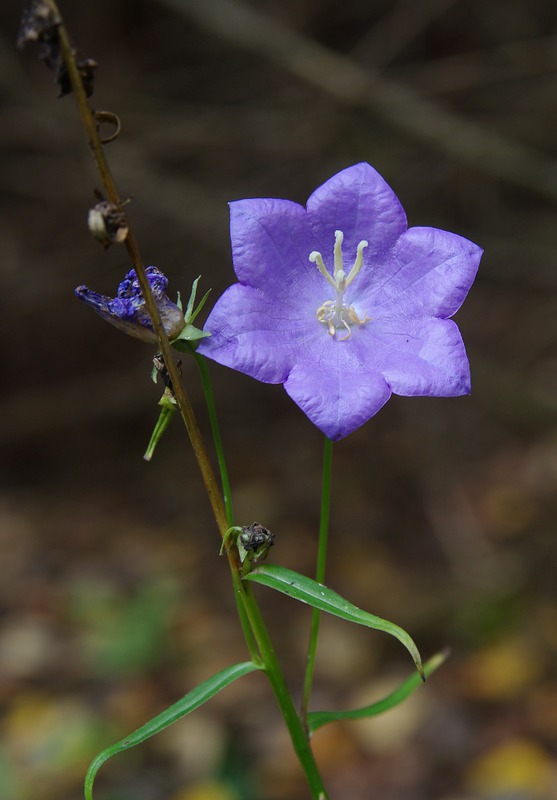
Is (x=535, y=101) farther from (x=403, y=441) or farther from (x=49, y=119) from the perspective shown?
(x=49, y=119)

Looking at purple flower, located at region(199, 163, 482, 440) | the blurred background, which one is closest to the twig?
the blurred background

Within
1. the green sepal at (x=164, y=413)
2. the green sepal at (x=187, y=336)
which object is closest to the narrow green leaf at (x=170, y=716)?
the green sepal at (x=164, y=413)

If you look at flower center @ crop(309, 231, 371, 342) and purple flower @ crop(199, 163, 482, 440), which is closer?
purple flower @ crop(199, 163, 482, 440)

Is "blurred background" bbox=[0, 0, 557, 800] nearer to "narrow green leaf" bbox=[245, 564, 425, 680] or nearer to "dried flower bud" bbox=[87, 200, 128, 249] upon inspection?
"narrow green leaf" bbox=[245, 564, 425, 680]

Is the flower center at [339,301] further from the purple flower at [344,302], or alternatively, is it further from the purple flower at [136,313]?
the purple flower at [136,313]

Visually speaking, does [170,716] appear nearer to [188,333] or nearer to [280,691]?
[280,691]

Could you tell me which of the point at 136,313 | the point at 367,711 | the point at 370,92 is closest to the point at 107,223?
the point at 136,313

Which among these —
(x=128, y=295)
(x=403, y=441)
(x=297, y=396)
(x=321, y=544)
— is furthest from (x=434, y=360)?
(x=403, y=441)
